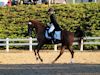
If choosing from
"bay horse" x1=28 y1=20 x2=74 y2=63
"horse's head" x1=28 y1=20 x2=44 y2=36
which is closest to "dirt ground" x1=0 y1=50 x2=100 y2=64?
"bay horse" x1=28 y1=20 x2=74 y2=63

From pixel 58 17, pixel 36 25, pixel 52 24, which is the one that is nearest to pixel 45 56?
pixel 36 25

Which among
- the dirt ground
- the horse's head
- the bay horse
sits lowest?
the dirt ground

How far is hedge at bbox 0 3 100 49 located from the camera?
36531mm

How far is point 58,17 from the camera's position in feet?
122

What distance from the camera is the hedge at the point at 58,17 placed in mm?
36531

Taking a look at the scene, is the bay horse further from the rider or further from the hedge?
the hedge

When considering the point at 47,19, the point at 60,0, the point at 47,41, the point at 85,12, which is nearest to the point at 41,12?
the point at 47,19

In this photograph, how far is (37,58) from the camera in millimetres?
25719

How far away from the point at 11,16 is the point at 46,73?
21.6 metres

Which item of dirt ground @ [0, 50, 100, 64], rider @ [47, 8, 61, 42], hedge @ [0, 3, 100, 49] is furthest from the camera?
hedge @ [0, 3, 100, 49]

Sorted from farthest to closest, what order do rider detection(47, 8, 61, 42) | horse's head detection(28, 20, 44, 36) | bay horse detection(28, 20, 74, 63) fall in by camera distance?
horse's head detection(28, 20, 44, 36)
bay horse detection(28, 20, 74, 63)
rider detection(47, 8, 61, 42)

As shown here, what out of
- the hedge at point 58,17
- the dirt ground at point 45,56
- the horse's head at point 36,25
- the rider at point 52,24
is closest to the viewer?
the rider at point 52,24

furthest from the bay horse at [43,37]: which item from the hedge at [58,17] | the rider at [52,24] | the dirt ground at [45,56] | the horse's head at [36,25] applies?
the hedge at [58,17]

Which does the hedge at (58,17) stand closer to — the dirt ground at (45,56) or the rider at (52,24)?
the dirt ground at (45,56)
